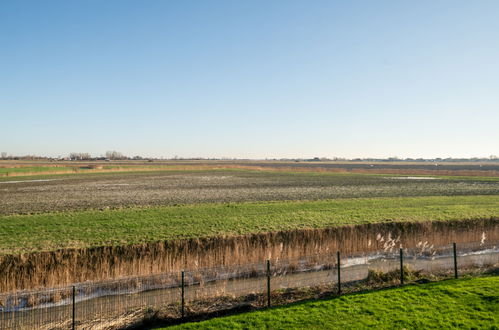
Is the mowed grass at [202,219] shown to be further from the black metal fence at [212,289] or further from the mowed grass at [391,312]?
the mowed grass at [391,312]

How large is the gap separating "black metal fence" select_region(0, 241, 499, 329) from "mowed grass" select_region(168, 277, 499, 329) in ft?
5.34

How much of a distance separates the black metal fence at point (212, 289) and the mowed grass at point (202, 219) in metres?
4.57

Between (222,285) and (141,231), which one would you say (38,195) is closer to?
(141,231)

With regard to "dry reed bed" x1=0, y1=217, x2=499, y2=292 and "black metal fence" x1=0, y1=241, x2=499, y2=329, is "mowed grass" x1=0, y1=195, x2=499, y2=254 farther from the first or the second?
"black metal fence" x1=0, y1=241, x2=499, y2=329

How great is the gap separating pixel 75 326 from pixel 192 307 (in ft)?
15.3

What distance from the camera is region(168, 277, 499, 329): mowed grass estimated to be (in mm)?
12734

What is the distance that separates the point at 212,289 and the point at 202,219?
13368 mm

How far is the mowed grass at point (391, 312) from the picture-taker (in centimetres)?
1273

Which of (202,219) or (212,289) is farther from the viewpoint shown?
(202,219)

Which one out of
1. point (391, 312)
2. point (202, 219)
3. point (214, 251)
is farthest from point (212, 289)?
point (202, 219)

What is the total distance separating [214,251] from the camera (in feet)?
77.3

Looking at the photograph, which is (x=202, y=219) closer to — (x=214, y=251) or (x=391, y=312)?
(x=214, y=251)

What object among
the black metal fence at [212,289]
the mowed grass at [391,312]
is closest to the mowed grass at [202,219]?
the black metal fence at [212,289]

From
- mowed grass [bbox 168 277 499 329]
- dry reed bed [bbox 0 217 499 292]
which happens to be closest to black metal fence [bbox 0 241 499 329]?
dry reed bed [bbox 0 217 499 292]
